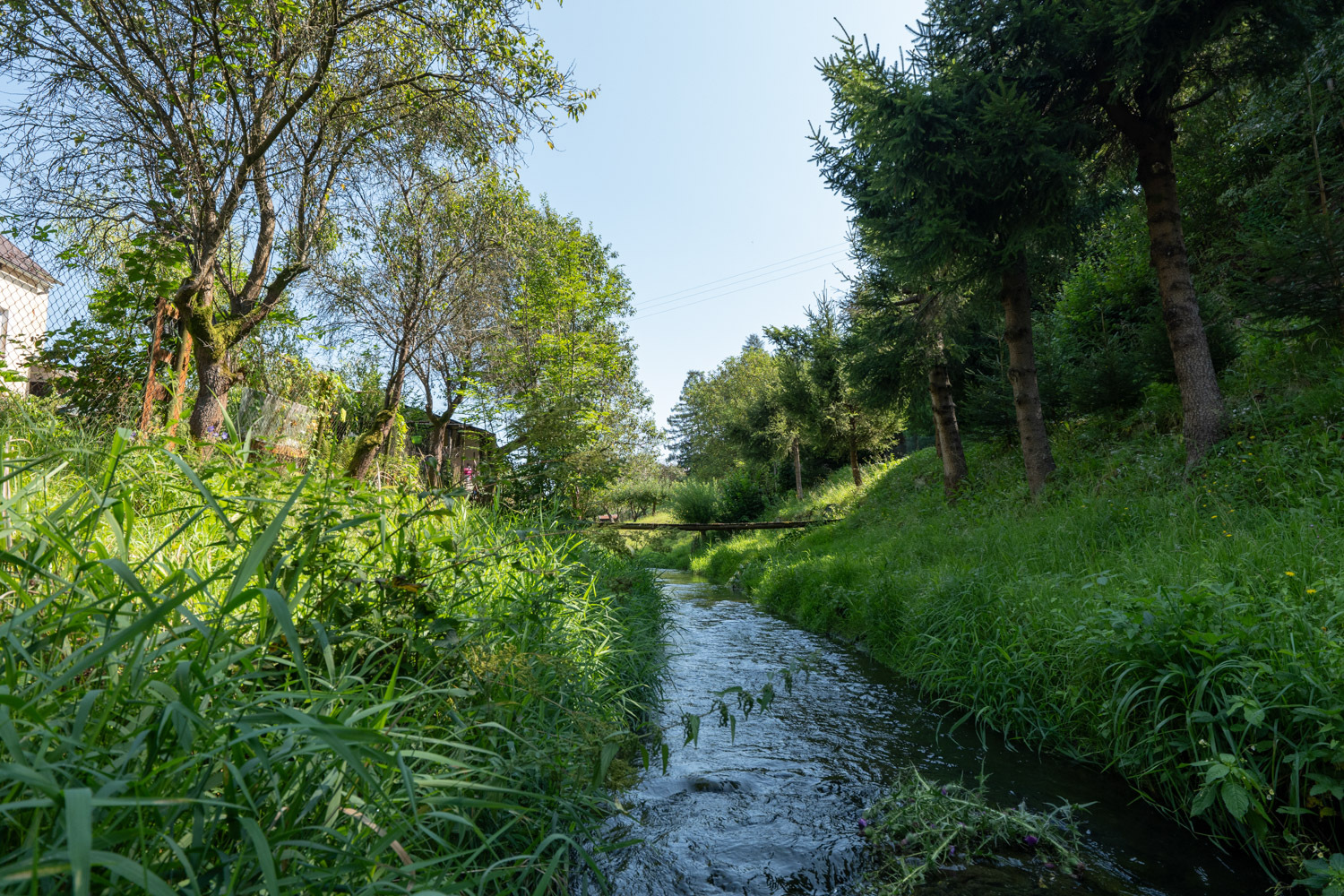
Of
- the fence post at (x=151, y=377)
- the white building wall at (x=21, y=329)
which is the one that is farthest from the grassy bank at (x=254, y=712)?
the white building wall at (x=21, y=329)

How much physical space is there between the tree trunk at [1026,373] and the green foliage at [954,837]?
238 inches

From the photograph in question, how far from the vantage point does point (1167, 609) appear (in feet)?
10.2

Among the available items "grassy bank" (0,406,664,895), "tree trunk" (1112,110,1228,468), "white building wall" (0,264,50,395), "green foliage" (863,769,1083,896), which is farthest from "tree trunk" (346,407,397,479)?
"tree trunk" (1112,110,1228,468)

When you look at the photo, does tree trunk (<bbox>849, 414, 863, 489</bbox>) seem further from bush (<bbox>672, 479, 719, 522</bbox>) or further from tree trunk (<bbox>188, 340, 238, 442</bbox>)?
tree trunk (<bbox>188, 340, 238, 442</bbox>)

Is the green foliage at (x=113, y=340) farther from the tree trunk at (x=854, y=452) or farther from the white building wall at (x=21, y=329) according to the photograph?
the tree trunk at (x=854, y=452)

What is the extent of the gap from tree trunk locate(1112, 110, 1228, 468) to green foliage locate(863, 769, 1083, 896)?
200 inches

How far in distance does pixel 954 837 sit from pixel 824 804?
2.13 ft

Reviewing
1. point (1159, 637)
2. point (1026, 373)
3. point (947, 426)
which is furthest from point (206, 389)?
point (947, 426)

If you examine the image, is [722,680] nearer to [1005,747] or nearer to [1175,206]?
[1005,747]

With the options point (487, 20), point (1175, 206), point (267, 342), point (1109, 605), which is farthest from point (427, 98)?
point (267, 342)

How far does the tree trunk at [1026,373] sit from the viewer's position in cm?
794

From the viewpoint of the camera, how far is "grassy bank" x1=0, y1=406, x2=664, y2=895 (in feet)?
3.43

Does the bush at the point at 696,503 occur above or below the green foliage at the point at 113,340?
below

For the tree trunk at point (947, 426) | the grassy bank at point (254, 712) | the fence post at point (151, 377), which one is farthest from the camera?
the tree trunk at point (947, 426)
